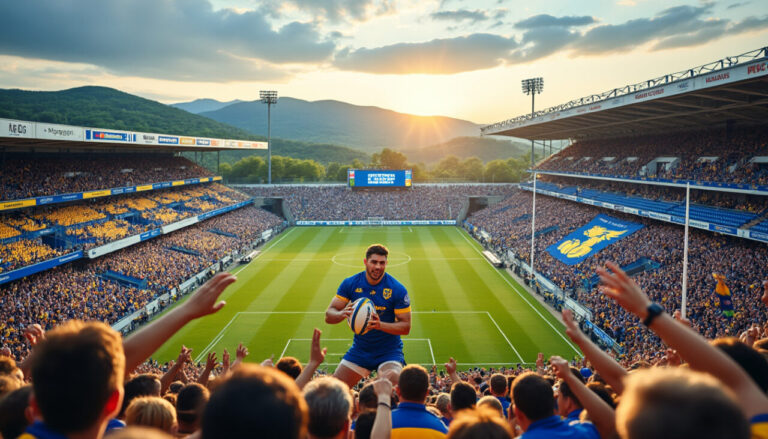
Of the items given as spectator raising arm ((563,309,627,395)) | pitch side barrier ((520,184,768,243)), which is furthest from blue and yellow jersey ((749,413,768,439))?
pitch side barrier ((520,184,768,243))

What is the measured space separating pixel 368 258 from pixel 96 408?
18.4ft

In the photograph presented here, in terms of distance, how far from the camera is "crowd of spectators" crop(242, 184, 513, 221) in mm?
68938

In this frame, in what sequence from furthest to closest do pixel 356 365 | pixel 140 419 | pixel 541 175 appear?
1. pixel 541 175
2. pixel 356 365
3. pixel 140 419

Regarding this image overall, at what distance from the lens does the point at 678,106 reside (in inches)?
1272

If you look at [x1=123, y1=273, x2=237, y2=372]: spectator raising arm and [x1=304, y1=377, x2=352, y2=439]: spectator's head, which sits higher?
[x1=123, y1=273, x2=237, y2=372]: spectator raising arm

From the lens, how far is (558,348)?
974 inches

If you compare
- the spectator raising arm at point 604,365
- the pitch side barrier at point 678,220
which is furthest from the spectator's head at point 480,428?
the pitch side barrier at point 678,220

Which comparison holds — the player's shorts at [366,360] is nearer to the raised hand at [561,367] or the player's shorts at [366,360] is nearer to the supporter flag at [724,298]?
the raised hand at [561,367]

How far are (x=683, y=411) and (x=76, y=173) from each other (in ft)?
147

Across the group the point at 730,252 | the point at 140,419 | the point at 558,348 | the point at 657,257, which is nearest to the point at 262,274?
the point at 558,348

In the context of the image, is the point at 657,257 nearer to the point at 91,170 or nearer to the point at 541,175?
the point at 541,175

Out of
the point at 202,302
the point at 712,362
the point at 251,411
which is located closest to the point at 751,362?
the point at 712,362

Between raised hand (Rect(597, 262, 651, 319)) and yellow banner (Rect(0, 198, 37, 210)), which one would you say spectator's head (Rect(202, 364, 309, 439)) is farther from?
yellow banner (Rect(0, 198, 37, 210))

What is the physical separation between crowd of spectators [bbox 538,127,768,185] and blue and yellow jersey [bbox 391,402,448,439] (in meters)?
30.5
